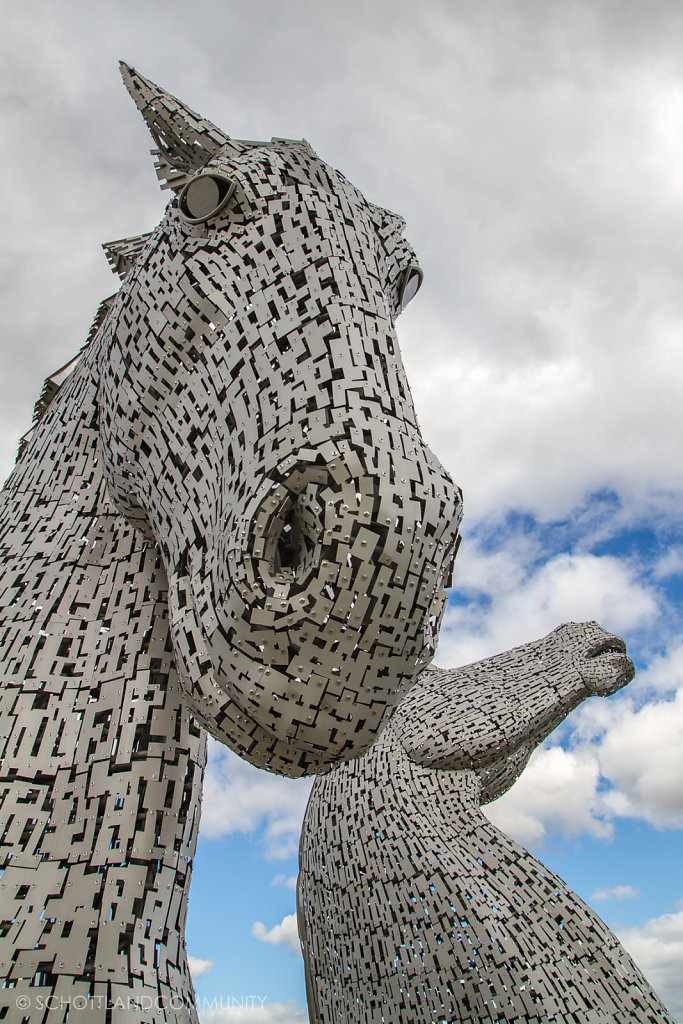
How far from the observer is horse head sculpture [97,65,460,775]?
92 centimetres

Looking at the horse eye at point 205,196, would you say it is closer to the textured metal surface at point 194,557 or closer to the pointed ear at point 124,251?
the textured metal surface at point 194,557

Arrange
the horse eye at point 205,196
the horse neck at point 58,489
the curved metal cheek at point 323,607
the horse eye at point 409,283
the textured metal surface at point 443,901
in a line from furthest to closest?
the textured metal surface at point 443,901 → the horse eye at point 409,283 → the horse neck at point 58,489 → the horse eye at point 205,196 → the curved metal cheek at point 323,607

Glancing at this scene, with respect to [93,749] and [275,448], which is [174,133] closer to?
[275,448]

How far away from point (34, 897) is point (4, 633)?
1.59 ft

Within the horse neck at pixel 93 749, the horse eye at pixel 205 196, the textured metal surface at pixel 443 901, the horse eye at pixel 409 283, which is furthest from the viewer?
the textured metal surface at pixel 443 901

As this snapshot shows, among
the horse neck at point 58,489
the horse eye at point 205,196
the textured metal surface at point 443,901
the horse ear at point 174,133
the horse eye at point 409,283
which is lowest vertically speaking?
the textured metal surface at point 443,901

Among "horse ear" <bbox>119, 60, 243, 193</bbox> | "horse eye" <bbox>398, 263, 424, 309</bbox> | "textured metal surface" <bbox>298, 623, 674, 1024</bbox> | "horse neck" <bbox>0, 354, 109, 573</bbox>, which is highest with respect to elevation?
"horse ear" <bbox>119, 60, 243, 193</bbox>

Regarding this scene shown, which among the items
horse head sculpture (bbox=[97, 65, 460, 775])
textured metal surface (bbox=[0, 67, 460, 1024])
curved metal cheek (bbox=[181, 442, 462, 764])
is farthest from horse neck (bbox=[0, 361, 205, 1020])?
curved metal cheek (bbox=[181, 442, 462, 764])

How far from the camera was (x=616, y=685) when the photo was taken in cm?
346

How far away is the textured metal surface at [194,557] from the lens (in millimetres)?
937

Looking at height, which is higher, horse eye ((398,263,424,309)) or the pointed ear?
the pointed ear

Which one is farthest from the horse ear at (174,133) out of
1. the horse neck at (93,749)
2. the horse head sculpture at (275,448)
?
the horse neck at (93,749)

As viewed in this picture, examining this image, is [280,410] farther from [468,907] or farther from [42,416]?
[468,907]

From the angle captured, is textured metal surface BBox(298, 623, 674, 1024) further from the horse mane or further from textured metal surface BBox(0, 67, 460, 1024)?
the horse mane
